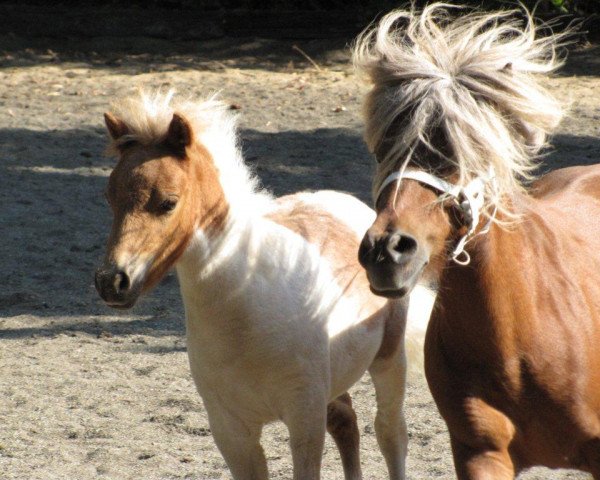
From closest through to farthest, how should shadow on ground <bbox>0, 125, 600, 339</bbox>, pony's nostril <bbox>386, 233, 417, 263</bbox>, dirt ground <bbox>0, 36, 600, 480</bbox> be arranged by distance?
pony's nostril <bbox>386, 233, 417, 263</bbox>, dirt ground <bbox>0, 36, 600, 480</bbox>, shadow on ground <bbox>0, 125, 600, 339</bbox>

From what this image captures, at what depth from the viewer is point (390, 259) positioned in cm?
236

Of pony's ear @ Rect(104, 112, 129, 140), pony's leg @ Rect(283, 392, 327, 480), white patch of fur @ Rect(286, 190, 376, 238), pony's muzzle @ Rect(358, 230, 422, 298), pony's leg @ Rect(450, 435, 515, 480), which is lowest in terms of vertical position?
pony's leg @ Rect(283, 392, 327, 480)

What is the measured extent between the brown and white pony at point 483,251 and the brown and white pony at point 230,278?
0.52 metres

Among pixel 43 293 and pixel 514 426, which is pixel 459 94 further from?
pixel 43 293

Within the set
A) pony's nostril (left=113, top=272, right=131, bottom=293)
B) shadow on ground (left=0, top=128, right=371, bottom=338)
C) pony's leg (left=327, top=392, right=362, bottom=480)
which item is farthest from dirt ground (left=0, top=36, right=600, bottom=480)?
pony's nostril (left=113, top=272, right=131, bottom=293)

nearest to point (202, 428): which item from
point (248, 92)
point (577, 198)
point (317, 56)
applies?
point (577, 198)

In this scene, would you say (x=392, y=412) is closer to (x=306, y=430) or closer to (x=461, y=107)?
(x=306, y=430)

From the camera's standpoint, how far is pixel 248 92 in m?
10.9

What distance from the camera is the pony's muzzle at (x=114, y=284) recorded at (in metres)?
2.96

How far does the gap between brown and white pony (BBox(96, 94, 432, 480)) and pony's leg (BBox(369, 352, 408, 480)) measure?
315 millimetres

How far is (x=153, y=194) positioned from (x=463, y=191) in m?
1.02

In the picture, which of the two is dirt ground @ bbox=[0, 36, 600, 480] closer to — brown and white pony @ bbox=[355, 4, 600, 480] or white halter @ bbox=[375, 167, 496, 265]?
brown and white pony @ bbox=[355, 4, 600, 480]

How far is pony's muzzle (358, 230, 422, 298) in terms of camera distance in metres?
2.37

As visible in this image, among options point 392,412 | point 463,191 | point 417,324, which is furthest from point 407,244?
point 417,324
